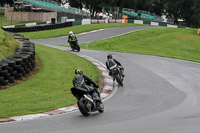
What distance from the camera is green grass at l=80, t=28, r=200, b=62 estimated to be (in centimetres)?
2783

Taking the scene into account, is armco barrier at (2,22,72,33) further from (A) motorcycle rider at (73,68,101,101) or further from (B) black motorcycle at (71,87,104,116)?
(B) black motorcycle at (71,87,104,116)

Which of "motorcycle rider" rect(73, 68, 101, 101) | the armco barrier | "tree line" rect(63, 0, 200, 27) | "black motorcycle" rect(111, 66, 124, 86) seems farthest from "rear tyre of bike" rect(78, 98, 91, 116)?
"tree line" rect(63, 0, 200, 27)

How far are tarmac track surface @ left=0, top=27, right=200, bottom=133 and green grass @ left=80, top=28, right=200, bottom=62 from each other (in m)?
10.1

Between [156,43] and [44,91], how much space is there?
2047cm

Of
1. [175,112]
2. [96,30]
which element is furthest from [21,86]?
[96,30]

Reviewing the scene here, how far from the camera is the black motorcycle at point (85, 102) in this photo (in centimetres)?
970

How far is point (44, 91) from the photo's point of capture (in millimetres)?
12633

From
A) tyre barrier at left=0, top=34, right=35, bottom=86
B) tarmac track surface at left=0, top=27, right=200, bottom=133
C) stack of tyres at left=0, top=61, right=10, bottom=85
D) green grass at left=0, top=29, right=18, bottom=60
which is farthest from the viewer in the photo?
green grass at left=0, top=29, right=18, bottom=60

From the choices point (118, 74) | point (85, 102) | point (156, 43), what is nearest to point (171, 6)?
point (156, 43)

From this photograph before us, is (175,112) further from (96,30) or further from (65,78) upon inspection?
(96,30)

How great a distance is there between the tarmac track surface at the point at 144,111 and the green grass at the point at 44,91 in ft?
3.61

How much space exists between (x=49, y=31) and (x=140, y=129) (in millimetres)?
35634

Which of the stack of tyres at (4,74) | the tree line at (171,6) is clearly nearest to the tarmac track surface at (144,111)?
the stack of tyres at (4,74)

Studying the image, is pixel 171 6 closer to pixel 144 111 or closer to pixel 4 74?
pixel 4 74
